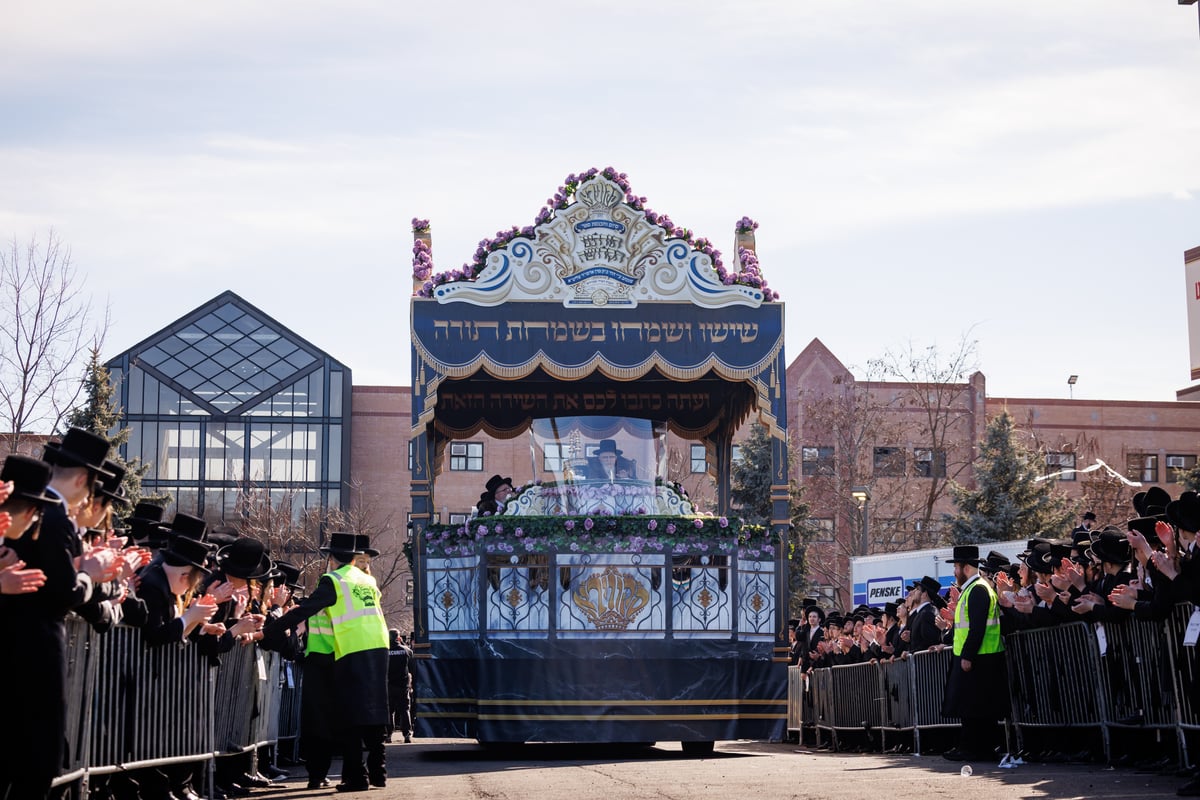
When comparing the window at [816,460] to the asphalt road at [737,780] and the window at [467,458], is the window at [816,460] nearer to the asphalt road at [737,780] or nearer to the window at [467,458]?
the window at [467,458]

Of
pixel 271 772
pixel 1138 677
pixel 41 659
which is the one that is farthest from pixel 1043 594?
pixel 41 659

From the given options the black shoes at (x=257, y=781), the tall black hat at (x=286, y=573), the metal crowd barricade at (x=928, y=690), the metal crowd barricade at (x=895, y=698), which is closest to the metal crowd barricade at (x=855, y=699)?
the metal crowd barricade at (x=895, y=698)

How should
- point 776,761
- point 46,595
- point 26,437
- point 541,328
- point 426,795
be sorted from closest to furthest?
point 46,595
point 426,795
point 776,761
point 541,328
point 26,437

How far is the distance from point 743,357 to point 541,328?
246cm

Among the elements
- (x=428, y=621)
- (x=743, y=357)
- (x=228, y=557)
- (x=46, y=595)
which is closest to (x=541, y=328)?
(x=743, y=357)

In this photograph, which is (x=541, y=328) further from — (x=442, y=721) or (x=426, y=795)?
(x=426, y=795)

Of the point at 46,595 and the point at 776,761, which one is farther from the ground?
the point at 46,595

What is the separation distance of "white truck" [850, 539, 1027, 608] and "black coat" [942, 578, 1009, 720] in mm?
17728

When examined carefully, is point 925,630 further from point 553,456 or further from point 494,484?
point 494,484

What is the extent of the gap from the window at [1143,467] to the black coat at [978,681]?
57.0 meters

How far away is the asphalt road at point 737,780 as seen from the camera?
11453mm

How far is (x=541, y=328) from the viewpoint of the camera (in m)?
20.2

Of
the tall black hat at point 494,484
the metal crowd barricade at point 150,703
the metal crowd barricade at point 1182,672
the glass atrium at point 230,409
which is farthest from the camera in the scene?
the glass atrium at point 230,409

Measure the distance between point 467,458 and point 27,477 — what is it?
63215mm
